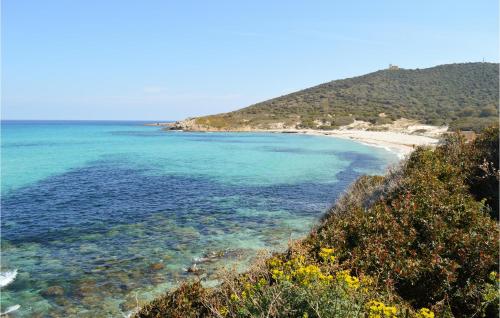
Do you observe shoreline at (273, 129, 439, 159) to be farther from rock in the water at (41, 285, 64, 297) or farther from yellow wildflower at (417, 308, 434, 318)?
yellow wildflower at (417, 308, 434, 318)

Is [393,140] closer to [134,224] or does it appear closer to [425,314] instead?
[134,224]

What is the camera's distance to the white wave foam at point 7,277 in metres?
11.8

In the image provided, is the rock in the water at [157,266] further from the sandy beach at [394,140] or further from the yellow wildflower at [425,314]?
the sandy beach at [394,140]

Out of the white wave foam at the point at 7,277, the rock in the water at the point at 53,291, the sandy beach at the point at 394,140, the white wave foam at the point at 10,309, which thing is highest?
the sandy beach at the point at 394,140

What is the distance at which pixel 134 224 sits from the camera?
17875 mm

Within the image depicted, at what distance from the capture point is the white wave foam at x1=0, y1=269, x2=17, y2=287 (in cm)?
1177

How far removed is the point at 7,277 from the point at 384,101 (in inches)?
4779

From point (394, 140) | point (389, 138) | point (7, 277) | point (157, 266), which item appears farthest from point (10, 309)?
point (389, 138)

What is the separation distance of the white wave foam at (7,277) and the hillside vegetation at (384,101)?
3120 inches

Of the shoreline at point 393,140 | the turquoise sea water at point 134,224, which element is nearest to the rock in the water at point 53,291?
the turquoise sea water at point 134,224

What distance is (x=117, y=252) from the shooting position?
1424 cm

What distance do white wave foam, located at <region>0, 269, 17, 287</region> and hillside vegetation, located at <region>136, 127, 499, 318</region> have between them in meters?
7.14

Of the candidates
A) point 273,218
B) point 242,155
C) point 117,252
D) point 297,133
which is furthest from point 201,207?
point 297,133

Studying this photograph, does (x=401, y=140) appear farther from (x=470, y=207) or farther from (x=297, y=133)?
(x=470, y=207)
